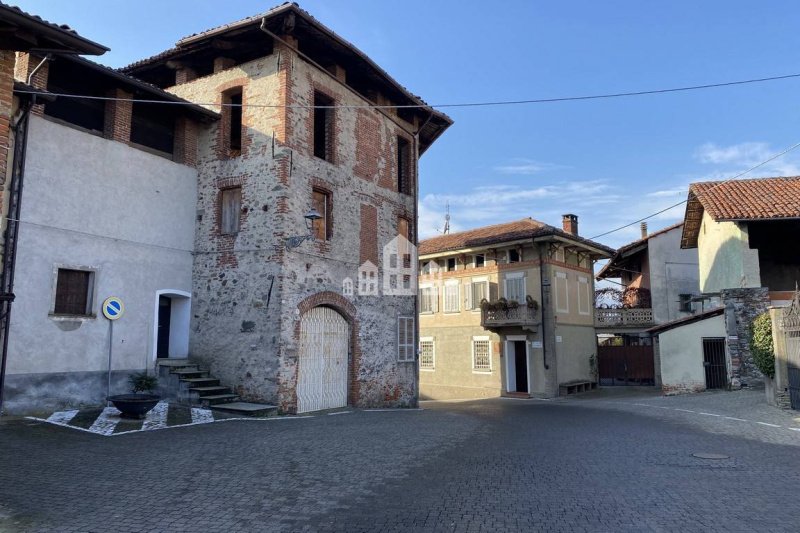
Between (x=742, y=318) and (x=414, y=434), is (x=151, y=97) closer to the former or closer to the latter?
(x=414, y=434)

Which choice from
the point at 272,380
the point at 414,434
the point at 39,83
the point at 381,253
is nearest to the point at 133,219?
the point at 39,83

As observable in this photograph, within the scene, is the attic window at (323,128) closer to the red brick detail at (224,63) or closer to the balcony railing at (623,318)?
the red brick detail at (224,63)

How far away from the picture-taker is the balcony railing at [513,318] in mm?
23438

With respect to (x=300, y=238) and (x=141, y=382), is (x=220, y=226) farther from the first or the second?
(x=141, y=382)

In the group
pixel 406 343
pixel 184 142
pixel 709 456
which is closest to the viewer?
pixel 709 456

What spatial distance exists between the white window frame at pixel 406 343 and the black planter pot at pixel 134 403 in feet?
27.3

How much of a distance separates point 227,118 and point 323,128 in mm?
2701

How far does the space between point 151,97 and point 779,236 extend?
20.6 meters

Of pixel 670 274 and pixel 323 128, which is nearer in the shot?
pixel 323 128

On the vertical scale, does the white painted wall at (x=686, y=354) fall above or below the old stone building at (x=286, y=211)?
below

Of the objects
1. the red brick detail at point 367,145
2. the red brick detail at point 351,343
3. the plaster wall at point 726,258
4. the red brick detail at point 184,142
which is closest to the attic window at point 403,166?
the red brick detail at point 367,145

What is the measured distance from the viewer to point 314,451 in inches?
315

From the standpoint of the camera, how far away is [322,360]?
1420 centimetres

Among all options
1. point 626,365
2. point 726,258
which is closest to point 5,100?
point 726,258
